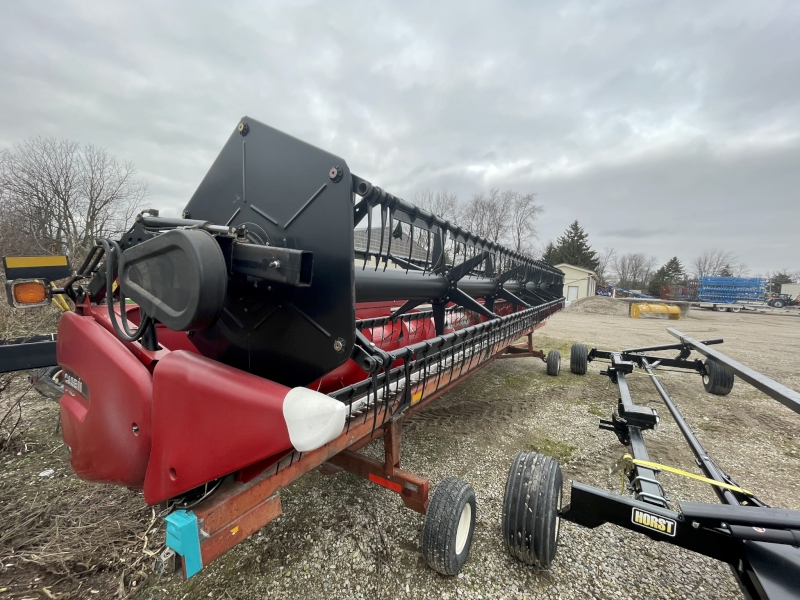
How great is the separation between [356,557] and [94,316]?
1982 mm

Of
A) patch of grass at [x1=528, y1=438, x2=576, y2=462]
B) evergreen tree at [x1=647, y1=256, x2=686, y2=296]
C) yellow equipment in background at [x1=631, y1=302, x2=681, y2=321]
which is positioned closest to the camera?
patch of grass at [x1=528, y1=438, x2=576, y2=462]

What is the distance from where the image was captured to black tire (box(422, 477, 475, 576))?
1.93 meters

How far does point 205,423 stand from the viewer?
1.32m

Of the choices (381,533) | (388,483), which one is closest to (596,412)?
(381,533)

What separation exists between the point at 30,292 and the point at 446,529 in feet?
9.22

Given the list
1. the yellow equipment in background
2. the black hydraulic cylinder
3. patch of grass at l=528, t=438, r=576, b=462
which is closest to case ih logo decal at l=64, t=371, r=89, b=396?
the black hydraulic cylinder

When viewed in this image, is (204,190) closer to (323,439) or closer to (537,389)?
(323,439)

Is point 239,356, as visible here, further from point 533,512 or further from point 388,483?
point 533,512

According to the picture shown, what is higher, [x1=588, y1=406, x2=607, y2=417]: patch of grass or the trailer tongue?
the trailer tongue

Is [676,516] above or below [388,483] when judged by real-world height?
above

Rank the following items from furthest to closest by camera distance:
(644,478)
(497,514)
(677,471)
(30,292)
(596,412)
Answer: (596,412)
(497,514)
(30,292)
(644,478)
(677,471)

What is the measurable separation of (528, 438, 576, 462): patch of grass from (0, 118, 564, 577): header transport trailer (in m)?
1.77

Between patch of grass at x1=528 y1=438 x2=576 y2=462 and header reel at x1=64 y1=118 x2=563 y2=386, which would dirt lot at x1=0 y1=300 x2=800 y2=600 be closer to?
patch of grass at x1=528 y1=438 x2=576 y2=462

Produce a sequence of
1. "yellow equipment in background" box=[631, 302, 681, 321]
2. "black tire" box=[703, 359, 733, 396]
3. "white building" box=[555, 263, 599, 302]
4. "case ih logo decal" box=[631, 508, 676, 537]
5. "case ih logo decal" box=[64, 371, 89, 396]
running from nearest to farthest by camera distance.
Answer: "case ih logo decal" box=[631, 508, 676, 537] → "case ih logo decal" box=[64, 371, 89, 396] → "black tire" box=[703, 359, 733, 396] → "yellow equipment in background" box=[631, 302, 681, 321] → "white building" box=[555, 263, 599, 302]
